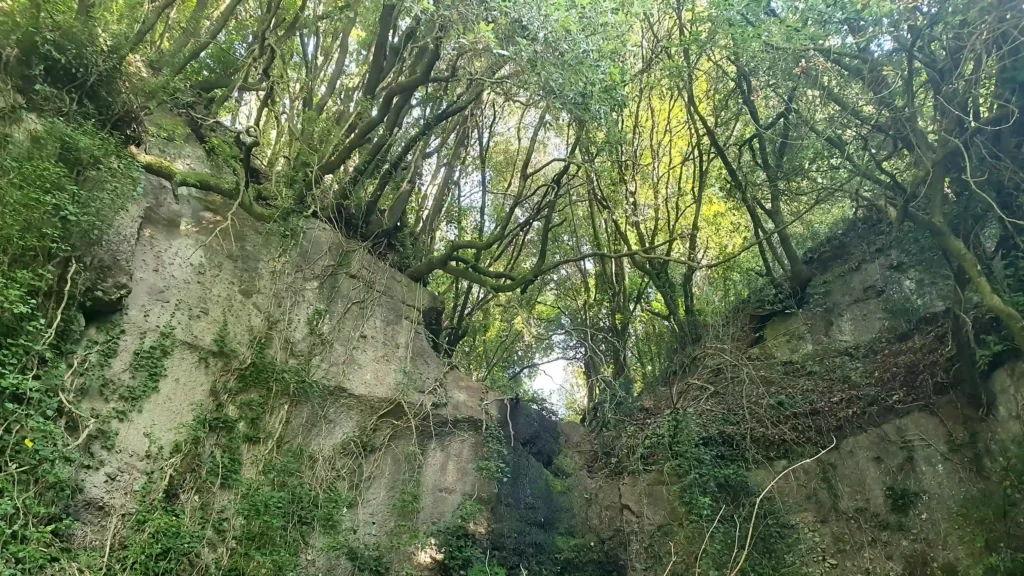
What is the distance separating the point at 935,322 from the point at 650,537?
4.08 metres

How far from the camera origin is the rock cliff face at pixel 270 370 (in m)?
5.22

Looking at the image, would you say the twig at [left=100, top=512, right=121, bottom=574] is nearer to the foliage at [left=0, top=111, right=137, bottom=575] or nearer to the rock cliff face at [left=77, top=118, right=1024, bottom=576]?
the rock cliff face at [left=77, top=118, right=1024, bottom=576]

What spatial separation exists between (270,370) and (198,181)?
2.10 m

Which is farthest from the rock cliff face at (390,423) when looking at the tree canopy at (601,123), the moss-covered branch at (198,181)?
the tree canopy at (601,123)

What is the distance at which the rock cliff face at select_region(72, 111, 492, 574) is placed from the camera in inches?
206

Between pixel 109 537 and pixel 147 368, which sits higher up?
pixel 147 368

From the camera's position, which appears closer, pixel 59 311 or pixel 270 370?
pixel 59 311

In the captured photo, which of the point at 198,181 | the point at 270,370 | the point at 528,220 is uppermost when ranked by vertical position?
the point at 528,220

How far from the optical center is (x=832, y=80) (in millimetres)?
6660

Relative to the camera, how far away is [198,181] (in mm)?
6102

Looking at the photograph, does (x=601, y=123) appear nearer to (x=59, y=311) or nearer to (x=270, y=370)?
(x=270, y=370)

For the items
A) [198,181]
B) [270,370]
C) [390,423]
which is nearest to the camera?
[198,181]

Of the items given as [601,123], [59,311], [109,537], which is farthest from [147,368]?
[601,123]

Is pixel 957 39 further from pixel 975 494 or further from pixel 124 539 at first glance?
pixel 124 539
